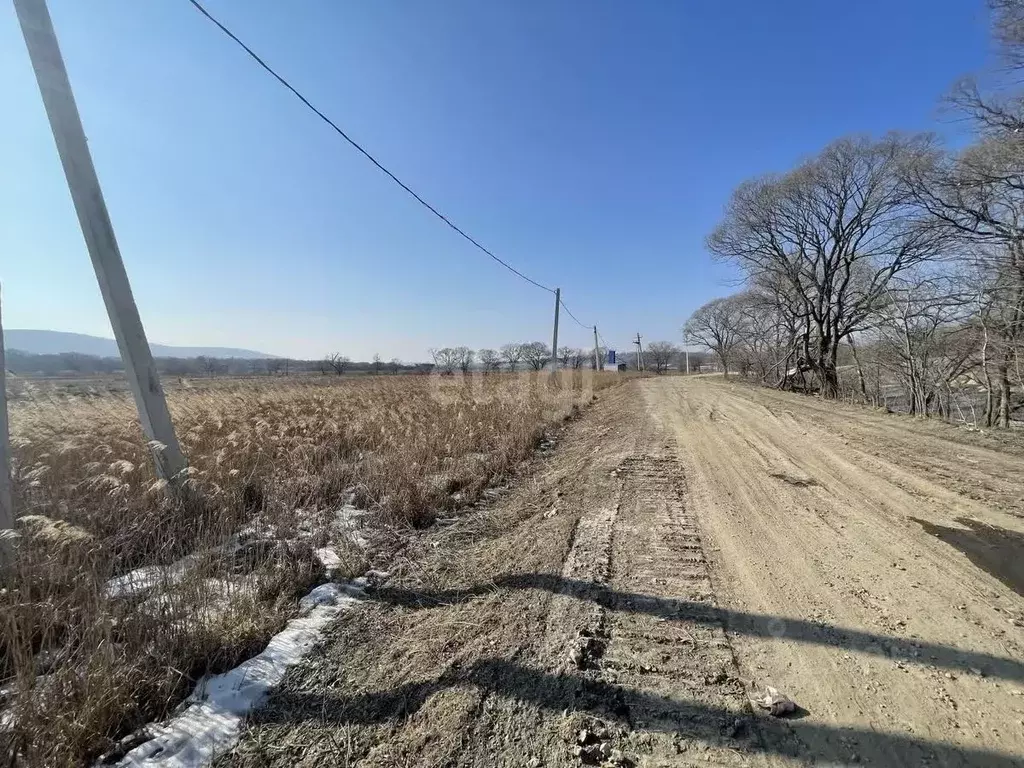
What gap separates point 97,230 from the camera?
3.78 m

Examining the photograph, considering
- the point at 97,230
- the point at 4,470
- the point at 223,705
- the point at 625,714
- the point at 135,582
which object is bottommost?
the point at 223,705

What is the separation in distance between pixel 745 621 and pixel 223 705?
119 inches

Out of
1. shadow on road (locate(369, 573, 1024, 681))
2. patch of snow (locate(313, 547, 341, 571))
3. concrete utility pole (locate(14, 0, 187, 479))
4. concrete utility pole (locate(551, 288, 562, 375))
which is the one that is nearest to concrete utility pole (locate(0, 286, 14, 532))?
concrete utility pole (locate(14, 0, 187, 479))

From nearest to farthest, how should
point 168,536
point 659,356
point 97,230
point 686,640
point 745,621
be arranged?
1. point 686,640
2. point 745,621
3. point 168,536
4. point 97,230
5. point 659,356

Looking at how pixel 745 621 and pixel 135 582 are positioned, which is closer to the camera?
pixel 745 621

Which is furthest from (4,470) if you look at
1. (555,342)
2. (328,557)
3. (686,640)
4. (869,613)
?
(555,342)

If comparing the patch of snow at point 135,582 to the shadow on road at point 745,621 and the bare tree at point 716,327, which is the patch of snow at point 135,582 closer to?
the shadow on road at point 745,621

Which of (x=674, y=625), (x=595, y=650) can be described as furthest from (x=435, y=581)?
(x=674, y=625)

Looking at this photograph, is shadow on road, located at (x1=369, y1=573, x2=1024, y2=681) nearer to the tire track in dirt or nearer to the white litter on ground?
A: the tire track in dirt

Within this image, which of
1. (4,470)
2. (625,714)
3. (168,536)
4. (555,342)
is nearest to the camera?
(625,714)

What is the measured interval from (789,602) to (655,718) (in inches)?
59.1

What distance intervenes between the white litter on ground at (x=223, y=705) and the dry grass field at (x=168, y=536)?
115 millimetres

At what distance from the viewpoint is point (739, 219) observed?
76.3ft

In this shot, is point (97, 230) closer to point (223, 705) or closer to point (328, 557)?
point (328, 557)
